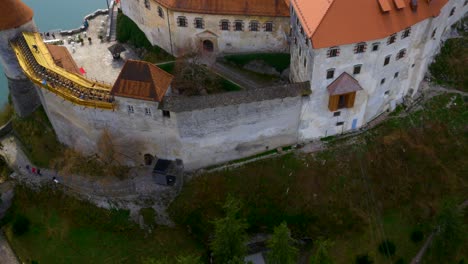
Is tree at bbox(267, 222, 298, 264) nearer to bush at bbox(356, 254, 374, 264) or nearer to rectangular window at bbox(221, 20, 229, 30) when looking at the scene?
bush at bbox(356, 254, 374, 264)

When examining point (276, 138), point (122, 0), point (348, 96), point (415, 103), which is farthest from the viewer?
point (122, 0)

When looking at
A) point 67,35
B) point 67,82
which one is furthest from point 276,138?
point 67,35

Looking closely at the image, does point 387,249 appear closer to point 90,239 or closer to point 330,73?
point 330,73

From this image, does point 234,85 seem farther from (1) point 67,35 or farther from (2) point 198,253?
(1) point 67,35

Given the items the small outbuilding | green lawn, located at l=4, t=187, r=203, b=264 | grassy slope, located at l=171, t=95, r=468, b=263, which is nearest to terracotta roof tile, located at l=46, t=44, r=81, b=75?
green lawn, located at l=4, t=187, r=203, b=264

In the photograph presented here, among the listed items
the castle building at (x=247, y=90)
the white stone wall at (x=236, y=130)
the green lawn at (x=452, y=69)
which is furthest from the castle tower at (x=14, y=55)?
the green lawn at (x=452, y=69)

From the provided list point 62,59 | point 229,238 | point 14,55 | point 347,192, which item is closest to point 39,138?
point 14,55
